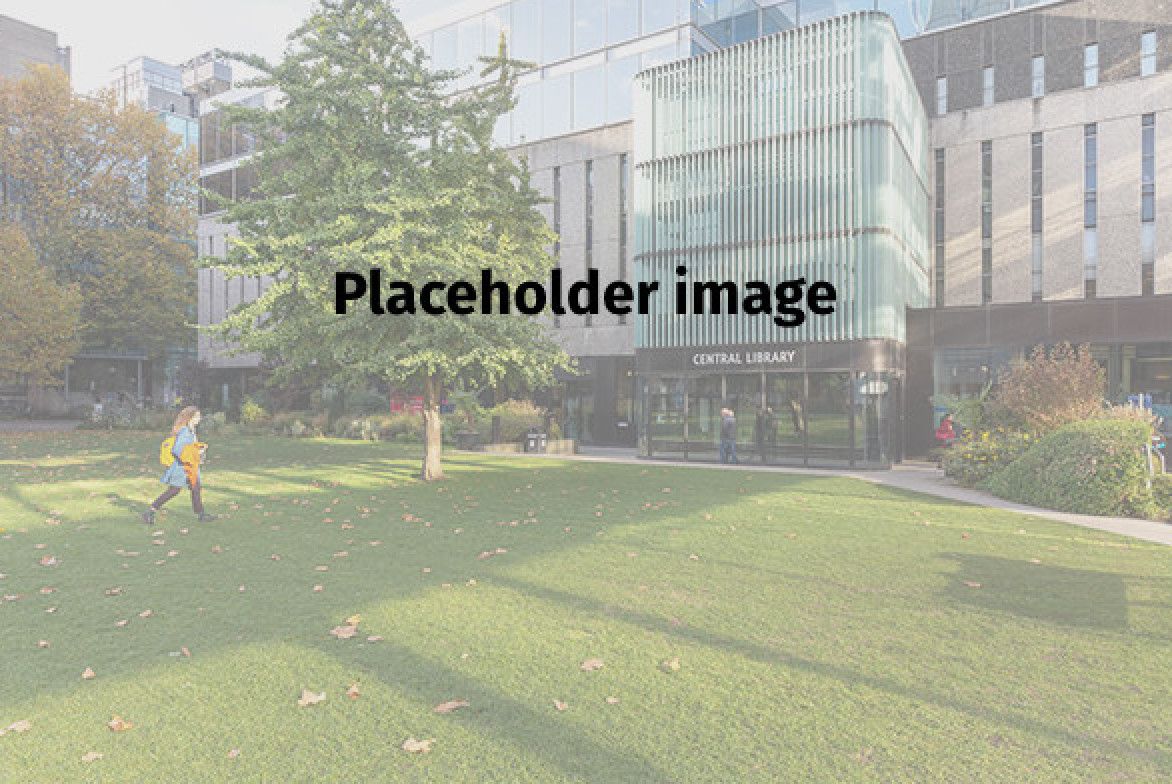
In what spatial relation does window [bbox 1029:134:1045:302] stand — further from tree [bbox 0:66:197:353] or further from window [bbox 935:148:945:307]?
tree [bbox 0:66:197:353]

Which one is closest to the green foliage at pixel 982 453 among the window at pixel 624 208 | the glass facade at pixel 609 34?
the window at pixel 624 208

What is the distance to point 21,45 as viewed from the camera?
5416 cm

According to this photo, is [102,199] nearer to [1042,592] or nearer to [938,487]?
[938,487]

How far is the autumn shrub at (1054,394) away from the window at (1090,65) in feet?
57.9

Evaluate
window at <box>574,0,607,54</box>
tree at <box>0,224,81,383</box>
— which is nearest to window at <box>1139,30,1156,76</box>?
window at <box>574,0,607,54</box>

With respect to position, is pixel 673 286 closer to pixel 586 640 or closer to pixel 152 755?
pixel 586 640

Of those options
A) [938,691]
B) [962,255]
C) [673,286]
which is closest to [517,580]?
[938,691]

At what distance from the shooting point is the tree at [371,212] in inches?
535

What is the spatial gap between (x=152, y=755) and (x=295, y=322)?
11.3 metres

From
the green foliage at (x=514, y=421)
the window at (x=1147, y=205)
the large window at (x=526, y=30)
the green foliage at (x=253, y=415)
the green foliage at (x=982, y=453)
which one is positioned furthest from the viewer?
the large window at (x=526, y=30)

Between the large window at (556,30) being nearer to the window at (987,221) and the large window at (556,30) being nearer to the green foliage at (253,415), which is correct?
the window at (987,221)

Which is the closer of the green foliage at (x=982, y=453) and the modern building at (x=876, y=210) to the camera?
the green foliage at (x=982, y=453)

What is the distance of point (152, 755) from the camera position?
153 inches

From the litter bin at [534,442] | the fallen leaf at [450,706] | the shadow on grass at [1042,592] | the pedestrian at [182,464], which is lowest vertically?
the shadow on grass at [1042,592]
